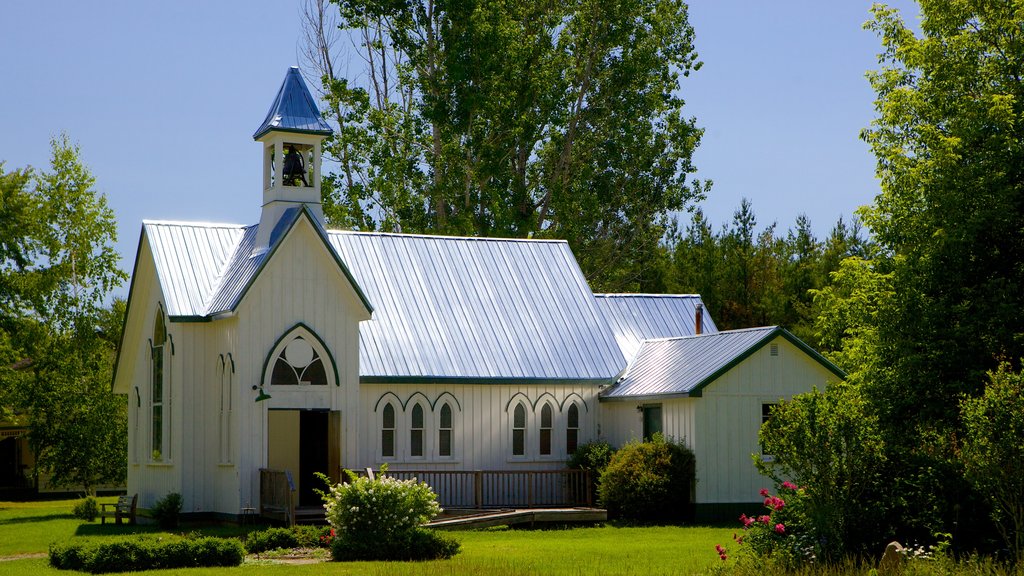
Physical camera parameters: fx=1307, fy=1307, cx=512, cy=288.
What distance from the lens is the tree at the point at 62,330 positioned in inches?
1676

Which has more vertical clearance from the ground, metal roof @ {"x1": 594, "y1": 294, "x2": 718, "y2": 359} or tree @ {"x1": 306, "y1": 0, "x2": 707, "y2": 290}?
tree @ {"x1": 306, "y1": 0, "x2": 707, "y2": 290}

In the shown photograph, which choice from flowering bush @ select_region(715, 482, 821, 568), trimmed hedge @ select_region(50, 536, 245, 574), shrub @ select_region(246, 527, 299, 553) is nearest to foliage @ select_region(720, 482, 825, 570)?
flowering bush @ select_region(715, 482, 821, 568)

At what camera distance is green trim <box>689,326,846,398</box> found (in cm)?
3047

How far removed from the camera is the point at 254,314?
98.0 ft

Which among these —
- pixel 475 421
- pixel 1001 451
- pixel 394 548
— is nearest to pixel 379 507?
pixel 394 548

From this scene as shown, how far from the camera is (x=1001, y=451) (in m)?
17.7

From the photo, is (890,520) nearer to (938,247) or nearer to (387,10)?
(938,247)

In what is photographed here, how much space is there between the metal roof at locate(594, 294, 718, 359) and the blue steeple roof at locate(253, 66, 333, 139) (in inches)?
402

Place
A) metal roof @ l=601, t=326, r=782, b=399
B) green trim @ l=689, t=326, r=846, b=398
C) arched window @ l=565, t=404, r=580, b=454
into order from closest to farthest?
green trim @ l=689, t=326, r=846, b=398 < metal roof @ l=601, t=326, r=782, b=399 < arched window @ l=565, t=404, r=580, b=454

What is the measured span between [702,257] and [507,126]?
34.4ft

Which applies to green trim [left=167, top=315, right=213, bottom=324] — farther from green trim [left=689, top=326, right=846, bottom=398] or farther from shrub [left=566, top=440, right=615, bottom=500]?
green trim [left=689, top=326, right=846, bottom=398]

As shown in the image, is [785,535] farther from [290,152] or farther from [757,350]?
[290,152]

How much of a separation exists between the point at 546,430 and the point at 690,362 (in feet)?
13.7

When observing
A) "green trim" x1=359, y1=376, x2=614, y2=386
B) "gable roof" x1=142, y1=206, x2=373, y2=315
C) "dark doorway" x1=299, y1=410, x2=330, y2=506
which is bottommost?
"dark doorway" x1=299, y1=410, x2=330, y2=506
